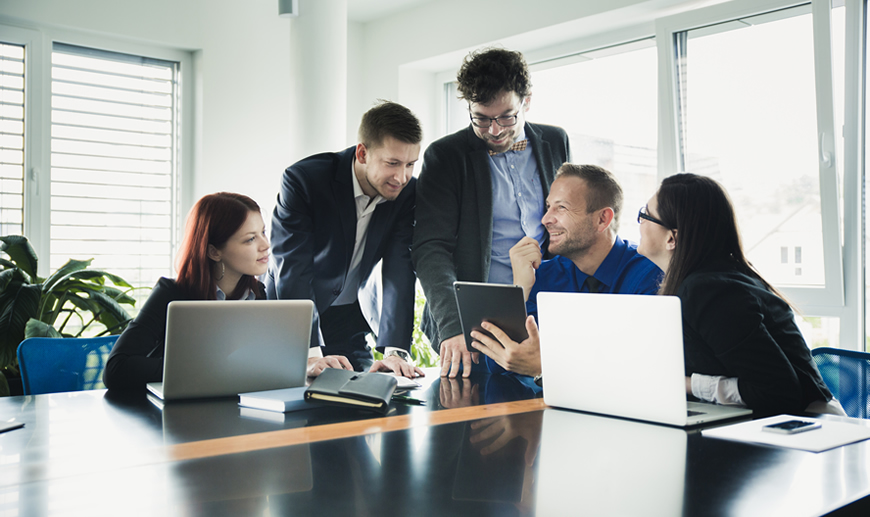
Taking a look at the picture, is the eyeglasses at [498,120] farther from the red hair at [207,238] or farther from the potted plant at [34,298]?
the potted plant at [34,298]

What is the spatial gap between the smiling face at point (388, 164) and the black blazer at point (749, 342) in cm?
113

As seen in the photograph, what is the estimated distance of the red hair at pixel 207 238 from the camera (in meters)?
2.38

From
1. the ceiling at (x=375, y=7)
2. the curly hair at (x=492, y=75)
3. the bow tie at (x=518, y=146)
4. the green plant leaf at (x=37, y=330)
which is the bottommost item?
the green plant leaf at (x=37, y=330)

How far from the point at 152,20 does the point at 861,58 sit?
3.85 m

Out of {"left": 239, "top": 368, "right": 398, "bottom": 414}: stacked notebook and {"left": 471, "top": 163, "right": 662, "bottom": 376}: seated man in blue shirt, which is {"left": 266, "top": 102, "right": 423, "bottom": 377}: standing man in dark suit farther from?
{"left": 239, "top": 368, "right": 398, "bottom": 414}: stacked notebook

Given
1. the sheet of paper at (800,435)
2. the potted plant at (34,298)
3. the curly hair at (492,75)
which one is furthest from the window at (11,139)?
the sheet of paper at (800,435)

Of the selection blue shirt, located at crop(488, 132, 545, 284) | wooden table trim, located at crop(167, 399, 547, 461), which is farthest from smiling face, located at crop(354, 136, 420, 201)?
wooden table trim, located at crop(167, 399, 547, 461)

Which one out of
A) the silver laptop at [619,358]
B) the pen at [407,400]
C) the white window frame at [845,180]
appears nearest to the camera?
the silver laptop at [619,358]

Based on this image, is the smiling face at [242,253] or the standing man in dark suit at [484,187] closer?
the smiling face at [242,253]

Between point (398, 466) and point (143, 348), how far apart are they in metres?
1.27

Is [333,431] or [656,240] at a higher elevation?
[656,240]

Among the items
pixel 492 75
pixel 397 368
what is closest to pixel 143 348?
pixel 397 368

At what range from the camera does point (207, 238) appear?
2432 millimetres

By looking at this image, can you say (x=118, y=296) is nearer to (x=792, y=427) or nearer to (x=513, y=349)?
(x=513, y=349)
